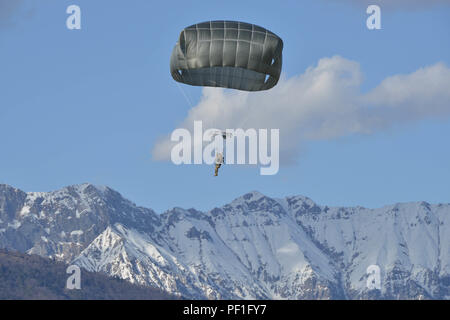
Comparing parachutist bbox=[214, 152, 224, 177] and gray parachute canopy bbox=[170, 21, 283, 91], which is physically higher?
gray parachute canopy bbox=[170, 21, 283, 91]

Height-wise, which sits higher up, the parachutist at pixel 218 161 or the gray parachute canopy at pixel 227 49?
the gray parachute canopy at pixel 227 49

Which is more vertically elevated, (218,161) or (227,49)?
(227,49)

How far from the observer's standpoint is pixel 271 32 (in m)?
93.6

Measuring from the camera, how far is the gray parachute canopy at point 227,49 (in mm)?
92062

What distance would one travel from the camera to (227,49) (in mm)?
92000

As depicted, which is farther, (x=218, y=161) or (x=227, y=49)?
(x=218, y=161)

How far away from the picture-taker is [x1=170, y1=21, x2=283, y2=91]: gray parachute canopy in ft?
302
